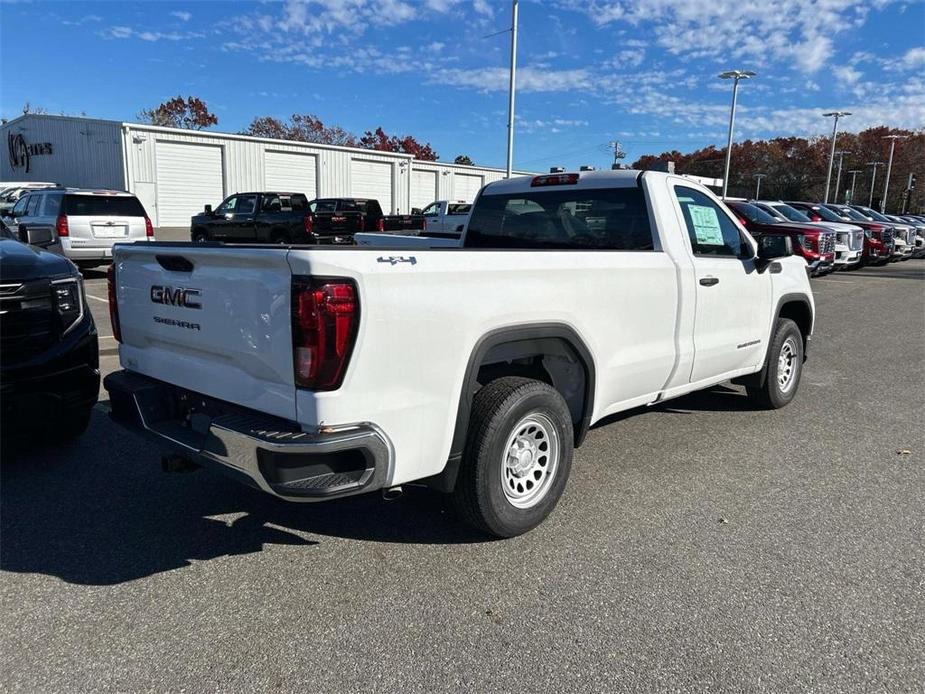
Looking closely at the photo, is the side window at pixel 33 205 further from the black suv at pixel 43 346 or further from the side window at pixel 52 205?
the black suv at pixel 43 346

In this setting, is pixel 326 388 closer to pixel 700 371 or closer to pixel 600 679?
pixel 600 679

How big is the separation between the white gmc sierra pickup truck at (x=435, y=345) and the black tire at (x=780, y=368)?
990 millimetres

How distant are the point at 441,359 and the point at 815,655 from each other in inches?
72.0

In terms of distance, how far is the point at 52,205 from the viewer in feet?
43.5

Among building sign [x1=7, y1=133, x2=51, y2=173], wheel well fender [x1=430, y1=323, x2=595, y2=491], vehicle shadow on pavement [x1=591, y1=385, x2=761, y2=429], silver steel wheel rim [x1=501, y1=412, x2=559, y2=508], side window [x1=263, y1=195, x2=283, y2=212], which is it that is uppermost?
building sign [x1=7, y1=133, x2=51, y2=173]

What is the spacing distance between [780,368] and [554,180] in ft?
8.62

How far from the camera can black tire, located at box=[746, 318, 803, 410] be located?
18.3 feet

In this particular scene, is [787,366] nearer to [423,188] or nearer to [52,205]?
[52,205]

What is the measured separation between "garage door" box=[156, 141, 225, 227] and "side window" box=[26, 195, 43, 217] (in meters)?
18.6

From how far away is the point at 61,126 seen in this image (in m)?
35.1

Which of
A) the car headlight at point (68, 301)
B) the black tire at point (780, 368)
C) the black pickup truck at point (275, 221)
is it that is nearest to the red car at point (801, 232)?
the black tire at point (780, 368)

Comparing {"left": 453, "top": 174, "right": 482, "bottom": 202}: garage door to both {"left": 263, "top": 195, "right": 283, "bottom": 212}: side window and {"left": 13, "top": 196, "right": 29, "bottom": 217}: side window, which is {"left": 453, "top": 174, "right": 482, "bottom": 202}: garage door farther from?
{"left": 13, "top": 196, "right": 29, "bottom": 217}: side window

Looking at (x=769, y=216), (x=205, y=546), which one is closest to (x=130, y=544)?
(x=205, y=546)

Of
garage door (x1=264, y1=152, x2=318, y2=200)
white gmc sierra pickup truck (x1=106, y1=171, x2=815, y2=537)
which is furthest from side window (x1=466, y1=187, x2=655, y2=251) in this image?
garage door (x1=264, y1=152, x2=318, y2=200)
